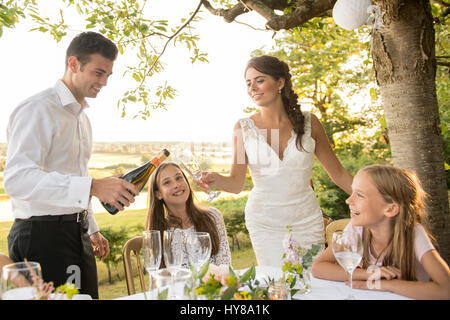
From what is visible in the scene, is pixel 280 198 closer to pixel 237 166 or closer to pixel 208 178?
pixel 237 166

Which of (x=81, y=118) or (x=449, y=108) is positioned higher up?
(x=449, y=108)

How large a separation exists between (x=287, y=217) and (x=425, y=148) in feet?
2.64

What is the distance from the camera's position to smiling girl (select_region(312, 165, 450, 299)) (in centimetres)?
148

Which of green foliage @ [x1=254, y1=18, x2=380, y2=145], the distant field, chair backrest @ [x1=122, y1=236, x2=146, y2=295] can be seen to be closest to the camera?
chair backrest @ [x1=122, y1=236, x2=146, y2=295]

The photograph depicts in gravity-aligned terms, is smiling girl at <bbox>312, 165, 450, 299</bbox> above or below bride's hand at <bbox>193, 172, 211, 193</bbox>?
below

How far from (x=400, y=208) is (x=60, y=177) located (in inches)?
51.5

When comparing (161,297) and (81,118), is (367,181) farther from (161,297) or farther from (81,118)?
(81,118)

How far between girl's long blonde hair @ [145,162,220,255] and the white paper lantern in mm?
1223

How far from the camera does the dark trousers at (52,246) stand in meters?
1.79

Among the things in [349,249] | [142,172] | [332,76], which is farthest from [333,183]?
[349,249]

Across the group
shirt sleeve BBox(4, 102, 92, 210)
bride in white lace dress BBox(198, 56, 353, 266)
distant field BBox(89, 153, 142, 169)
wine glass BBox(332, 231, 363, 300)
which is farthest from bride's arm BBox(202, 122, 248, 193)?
distant field BBox(89, 153, 142, 169)

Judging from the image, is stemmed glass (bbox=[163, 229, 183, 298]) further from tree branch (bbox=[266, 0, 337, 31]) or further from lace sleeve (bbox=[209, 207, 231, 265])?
tree branch (bbox=[266, 0, 337, 31])

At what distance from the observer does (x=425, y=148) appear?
223 cm
